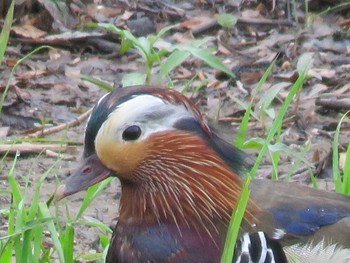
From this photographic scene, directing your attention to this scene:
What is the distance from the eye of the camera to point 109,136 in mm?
3420

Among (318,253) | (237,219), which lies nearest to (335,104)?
(318,253)

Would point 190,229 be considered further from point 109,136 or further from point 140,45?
point 140,45

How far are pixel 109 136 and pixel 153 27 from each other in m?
3.63

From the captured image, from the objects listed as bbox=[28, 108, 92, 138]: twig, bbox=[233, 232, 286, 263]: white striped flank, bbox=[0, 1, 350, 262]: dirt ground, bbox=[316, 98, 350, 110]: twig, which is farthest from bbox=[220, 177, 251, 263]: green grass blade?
bbox=[316, 98, 350, 110]: twig

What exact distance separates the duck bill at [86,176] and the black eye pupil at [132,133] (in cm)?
12

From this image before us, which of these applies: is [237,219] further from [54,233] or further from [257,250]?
[54,233]

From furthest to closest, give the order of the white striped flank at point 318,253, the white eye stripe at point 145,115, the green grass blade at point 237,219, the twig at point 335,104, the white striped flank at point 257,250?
the twig at point 335,104 → the white striped flank at point 318,253 → the white striped flank at point 257,250 → the white eye stripe at point 145,115 → the green grass blade at point 237,219

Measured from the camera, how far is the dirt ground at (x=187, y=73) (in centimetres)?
526

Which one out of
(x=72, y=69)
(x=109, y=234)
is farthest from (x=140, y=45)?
(x=72, y=69)

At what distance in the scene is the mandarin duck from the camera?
11.4 feet

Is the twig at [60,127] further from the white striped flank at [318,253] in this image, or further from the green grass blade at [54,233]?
the white striped flank at [318,253]

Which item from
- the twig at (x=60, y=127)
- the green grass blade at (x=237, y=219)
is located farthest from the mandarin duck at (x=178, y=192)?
the twig at (x=60, y=127)

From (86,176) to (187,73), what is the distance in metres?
2.86

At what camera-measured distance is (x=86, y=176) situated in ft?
11.6
